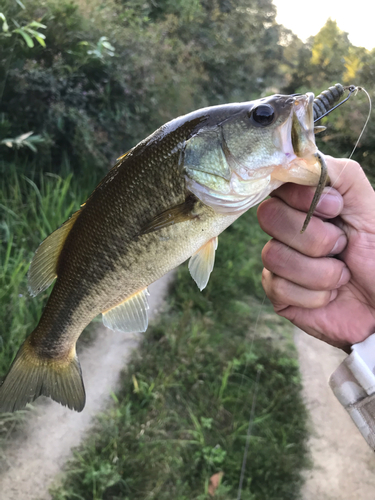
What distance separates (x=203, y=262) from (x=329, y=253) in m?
0.53

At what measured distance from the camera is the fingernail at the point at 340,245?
1.41 metres

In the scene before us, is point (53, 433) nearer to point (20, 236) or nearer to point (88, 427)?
point (88, 427)

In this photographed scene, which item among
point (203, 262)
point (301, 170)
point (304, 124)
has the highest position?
point (304, 124)

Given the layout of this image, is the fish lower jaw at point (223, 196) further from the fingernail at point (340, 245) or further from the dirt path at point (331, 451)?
the dirt path at point (331, 451)

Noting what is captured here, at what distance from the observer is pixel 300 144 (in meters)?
1.04

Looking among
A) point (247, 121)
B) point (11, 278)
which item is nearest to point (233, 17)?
point (11, 278)

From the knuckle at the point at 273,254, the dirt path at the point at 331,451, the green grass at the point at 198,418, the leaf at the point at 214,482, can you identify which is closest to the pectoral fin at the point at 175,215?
the knuckle at the point at 273,254

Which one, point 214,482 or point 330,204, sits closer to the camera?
point 330,204

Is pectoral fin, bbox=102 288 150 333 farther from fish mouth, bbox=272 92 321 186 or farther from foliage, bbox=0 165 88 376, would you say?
foliage, bbox=0 165 88 376

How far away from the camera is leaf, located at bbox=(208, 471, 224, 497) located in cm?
252

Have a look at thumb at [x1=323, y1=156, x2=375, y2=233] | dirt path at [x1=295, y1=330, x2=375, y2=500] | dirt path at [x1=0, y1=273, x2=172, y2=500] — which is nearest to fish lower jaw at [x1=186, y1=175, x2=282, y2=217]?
thumb at [x1=323, y1=156, x2=375, y2=233]

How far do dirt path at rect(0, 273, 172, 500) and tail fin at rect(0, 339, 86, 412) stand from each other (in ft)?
4.69

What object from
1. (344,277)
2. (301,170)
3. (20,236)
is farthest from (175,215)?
(20,236)

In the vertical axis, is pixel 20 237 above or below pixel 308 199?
below
